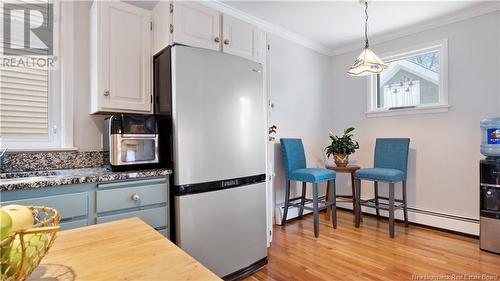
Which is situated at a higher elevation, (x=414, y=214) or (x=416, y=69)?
(x=416, y=69)

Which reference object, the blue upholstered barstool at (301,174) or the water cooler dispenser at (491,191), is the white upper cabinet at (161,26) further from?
the water cooler dispenser at (491,191)

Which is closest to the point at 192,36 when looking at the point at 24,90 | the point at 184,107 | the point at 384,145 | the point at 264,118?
the point at 184,107

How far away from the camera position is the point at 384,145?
10.8ft

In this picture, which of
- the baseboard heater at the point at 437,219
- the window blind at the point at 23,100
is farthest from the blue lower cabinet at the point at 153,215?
the baseboard heater at the point at 437,219

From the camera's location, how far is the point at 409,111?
10.9 feet

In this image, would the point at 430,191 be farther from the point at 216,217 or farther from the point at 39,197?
the point at 39,197

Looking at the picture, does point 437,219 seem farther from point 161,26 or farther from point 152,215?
point 161,26

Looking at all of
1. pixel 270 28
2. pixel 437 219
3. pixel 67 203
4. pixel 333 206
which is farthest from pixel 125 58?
pixel 437 219

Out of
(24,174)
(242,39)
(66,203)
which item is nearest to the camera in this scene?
(66,203)

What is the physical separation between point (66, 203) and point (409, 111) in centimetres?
364

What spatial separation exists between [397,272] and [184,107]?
2.09 meters

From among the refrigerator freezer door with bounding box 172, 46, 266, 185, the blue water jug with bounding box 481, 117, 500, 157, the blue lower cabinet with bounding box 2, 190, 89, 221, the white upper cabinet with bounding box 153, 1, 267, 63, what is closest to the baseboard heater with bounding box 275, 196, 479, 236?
the blue water jug with bounding box 481, 117, 500, 157

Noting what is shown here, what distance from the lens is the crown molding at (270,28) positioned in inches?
106

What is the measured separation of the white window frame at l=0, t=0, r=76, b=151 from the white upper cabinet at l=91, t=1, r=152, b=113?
20cm
